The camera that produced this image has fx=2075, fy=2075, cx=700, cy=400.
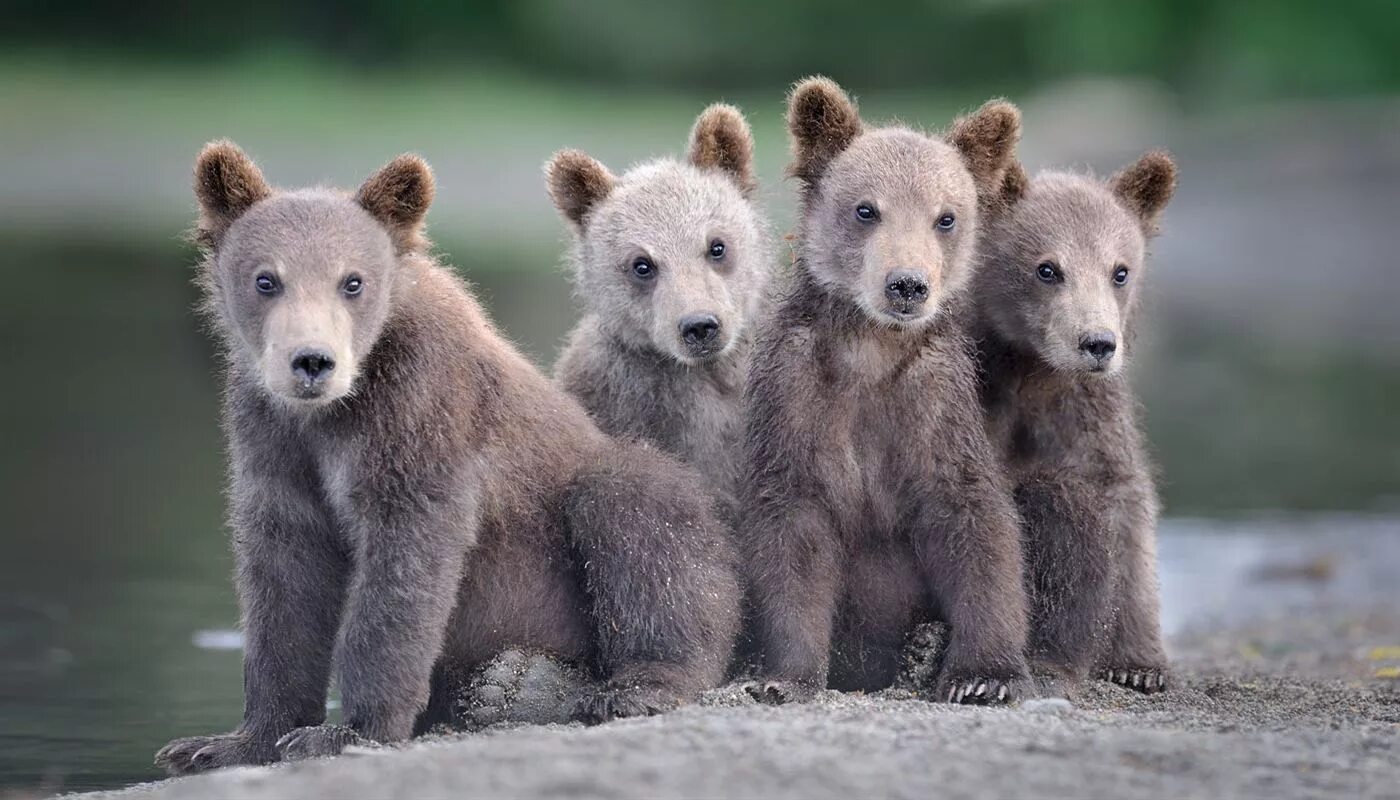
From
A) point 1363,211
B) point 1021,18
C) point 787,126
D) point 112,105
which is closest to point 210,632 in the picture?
point 787,126

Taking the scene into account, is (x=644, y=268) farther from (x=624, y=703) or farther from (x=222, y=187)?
(x=624, y=703)

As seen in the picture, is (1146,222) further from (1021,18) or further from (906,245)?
(1021,18)

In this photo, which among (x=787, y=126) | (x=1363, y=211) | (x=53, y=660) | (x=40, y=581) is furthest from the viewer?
(x=1363, y=211)

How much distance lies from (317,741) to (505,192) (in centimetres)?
3779

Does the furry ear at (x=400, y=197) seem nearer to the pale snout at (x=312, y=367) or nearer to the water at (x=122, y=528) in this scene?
the pale snout at (x=312, y=367)

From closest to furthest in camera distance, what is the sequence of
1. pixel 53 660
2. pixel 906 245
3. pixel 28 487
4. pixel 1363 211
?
pixel 906 245, pixel 53 660, pixel 28 487, pixel 1363 211

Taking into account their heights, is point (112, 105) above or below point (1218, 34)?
below

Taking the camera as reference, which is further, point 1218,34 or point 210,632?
point 1218,34

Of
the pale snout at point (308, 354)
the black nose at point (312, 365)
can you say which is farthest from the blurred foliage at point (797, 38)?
the black nose at point (312, 365)

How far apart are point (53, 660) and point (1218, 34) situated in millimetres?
49335

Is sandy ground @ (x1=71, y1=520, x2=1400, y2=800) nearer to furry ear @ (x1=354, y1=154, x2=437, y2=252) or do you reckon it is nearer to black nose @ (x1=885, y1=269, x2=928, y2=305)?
black nose @ (x1=885, y1=269, x2=928, y2=305)

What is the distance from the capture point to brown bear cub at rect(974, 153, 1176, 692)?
378 inches

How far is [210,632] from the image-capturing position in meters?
12.7

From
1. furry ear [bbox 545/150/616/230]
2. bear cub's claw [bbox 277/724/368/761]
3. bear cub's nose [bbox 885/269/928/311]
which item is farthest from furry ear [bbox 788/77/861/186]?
bear cub's claw [bbox 277/724/368/761]
